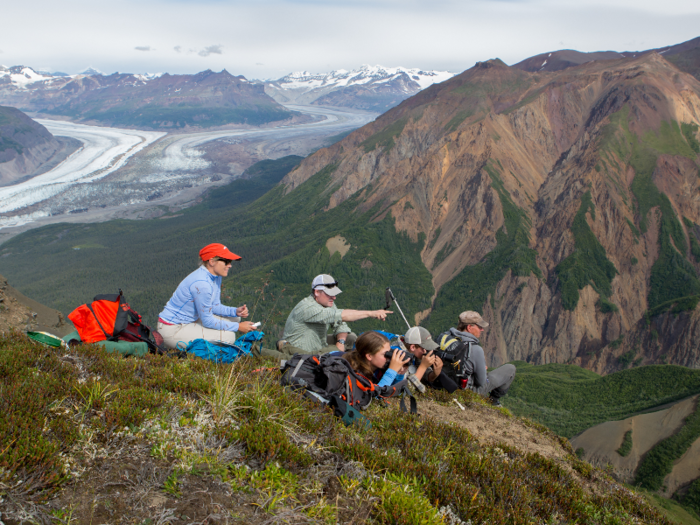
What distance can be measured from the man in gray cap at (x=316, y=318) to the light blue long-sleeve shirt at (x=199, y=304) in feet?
5.09

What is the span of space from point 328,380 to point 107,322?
17.8 ft

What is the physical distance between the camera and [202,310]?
9.72 meters

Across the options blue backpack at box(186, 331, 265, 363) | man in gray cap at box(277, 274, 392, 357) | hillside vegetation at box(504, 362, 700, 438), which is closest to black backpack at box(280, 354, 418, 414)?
blue backpack at box(186, 331, 265, 363)

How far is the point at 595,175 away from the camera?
100m

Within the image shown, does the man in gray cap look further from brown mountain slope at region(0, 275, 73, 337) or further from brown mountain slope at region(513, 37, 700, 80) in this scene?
brown mountain slope at region(513, 37, 700, 80)

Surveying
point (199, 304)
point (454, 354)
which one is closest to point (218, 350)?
point (199, 304)

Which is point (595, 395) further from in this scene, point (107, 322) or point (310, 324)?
point (107, 322)

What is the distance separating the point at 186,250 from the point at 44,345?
151 m

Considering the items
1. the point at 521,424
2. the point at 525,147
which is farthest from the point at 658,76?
the point at 521,424

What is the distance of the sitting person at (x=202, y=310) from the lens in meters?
9.66

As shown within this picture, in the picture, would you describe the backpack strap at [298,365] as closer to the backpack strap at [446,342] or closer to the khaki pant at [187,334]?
the khaki pant at [187,334]

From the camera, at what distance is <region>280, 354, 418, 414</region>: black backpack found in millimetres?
7219

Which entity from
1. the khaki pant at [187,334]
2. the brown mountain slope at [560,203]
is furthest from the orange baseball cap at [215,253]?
the brown mountain slope at [560,203]

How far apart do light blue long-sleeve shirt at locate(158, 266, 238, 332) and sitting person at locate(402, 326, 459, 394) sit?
4225 millimetres
